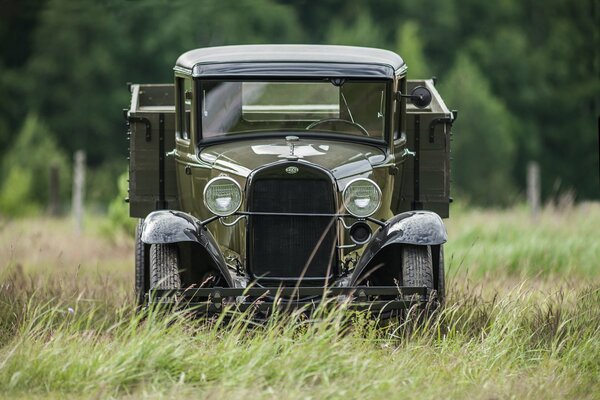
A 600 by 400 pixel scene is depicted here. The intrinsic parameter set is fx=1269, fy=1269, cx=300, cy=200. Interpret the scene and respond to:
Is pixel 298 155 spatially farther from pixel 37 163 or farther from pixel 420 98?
pixel 37 163

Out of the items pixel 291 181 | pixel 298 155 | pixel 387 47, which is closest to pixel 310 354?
pixel 291 181

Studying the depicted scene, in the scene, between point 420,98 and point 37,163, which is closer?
point 420,98

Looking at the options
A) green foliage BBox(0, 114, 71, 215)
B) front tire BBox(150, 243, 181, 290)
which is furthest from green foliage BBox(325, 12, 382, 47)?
front tire BBox(150, 243, 181, 290)

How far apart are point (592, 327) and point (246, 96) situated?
295 cm

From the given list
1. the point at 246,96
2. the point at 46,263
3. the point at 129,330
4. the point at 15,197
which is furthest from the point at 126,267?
the point at 15,197

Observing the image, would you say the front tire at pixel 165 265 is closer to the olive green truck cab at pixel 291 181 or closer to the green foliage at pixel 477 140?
the olive green truck cab at pixel 291 181

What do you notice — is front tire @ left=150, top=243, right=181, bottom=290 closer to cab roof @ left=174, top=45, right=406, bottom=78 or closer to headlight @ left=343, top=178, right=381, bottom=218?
headlight @ left=343, top=178, right=381, bottom=218

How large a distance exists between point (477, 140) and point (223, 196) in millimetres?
37861

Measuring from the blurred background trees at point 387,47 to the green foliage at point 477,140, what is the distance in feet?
0.16

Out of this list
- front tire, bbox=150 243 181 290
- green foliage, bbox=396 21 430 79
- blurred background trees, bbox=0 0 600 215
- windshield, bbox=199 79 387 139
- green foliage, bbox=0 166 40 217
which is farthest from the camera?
blurred background trees, bbox=0 0 600 215

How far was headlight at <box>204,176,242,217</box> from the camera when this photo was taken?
8.12 m

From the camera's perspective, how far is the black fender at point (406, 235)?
7.85 metres

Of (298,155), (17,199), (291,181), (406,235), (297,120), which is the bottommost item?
(17,199)

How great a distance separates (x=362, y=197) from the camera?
814 cm
